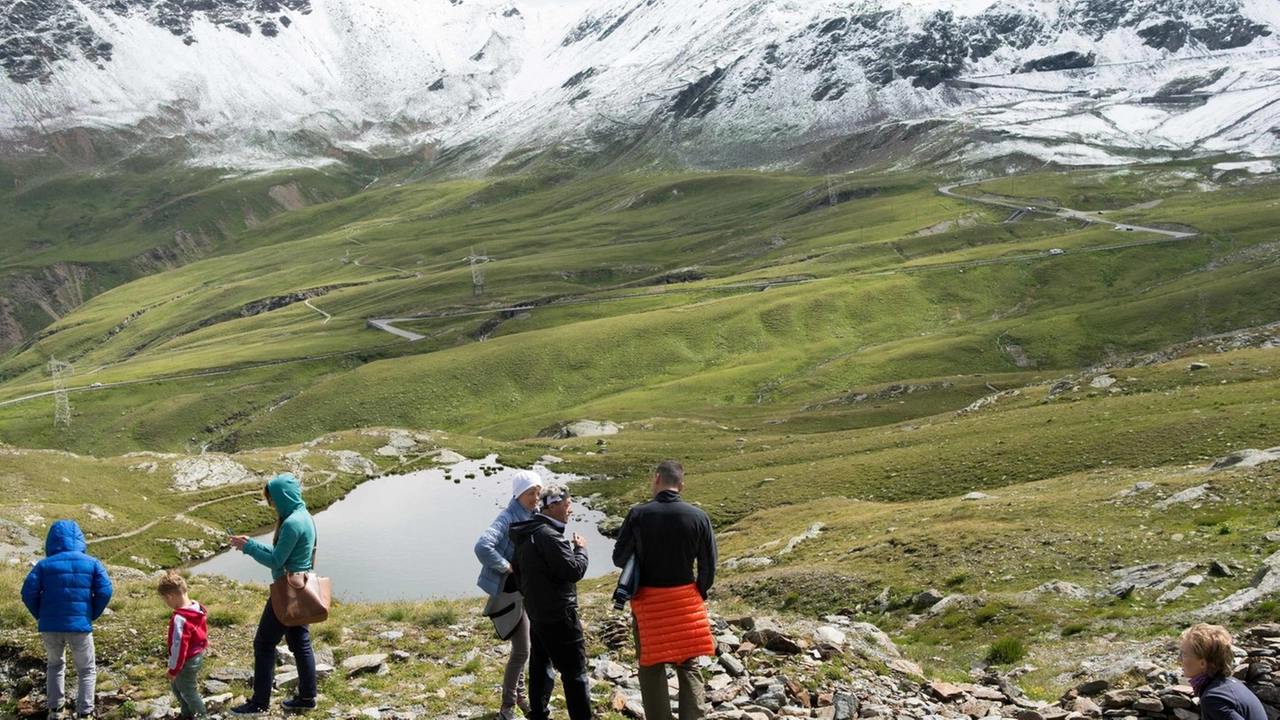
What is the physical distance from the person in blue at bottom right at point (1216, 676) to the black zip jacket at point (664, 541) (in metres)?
7.25

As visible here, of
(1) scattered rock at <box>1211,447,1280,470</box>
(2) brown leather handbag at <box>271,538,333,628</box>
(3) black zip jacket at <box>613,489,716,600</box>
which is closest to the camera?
(3) black zip jacket at <box>613,489,716,600</box>

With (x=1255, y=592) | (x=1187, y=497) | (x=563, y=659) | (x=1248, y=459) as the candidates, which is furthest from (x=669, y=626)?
(x=1248, y=459)

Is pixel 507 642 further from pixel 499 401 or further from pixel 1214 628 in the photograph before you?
pixel 499 401

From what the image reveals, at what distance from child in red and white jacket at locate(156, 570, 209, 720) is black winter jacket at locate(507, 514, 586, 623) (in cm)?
660

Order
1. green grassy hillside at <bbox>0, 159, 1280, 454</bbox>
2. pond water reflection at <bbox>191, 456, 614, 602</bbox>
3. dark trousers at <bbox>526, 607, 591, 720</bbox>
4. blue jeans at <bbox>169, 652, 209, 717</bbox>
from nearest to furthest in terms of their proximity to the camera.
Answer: dark trousers at <bbox>526, 607, 591, 720</bbox> < blue jeans at <bbox>169, 652, 209, 717</bbox> < pond water reflection at <bbox>191, 456, 614, 602</bbox> < green grassy hillside at <bbox>0, 159, 1280, 454</bbox>

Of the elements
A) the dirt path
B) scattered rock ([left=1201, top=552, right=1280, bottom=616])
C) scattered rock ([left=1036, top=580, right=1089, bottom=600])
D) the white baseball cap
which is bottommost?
scattered rock ([left=1036, top=580, right=1089, bottom=600])

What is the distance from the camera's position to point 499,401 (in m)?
143

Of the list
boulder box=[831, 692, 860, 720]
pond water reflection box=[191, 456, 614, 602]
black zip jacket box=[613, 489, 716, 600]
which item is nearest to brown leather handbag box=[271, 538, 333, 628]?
black zip jacket box=[613, 489, 716, 600]

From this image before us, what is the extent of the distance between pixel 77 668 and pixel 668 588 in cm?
1214

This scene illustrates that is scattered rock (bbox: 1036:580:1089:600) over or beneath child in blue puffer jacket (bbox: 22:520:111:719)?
beneath

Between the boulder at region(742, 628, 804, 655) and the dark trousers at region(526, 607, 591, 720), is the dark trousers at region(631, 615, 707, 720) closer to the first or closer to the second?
the dark trousers at region(526, 607, 591, 720)

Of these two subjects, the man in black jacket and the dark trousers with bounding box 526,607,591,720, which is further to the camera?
the dark trousers with bounding box 526,607,591,720

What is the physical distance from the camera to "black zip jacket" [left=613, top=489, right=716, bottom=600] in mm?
16266

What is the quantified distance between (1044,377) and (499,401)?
253 feet
